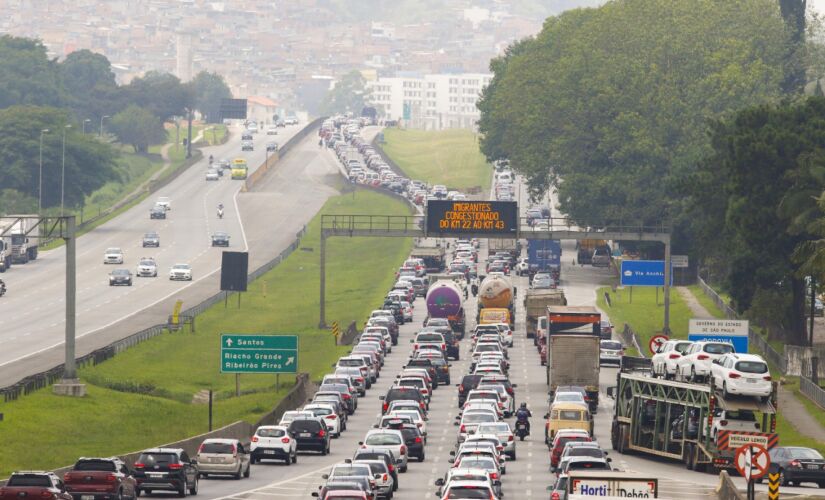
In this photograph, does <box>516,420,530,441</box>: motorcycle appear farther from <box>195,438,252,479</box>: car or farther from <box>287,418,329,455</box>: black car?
<box>195,438,252,479</box>: car

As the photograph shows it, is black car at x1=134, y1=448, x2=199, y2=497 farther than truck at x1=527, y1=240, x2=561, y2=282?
No

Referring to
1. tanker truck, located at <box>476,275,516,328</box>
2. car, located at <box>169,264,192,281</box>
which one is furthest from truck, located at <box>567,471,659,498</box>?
car, located at <box>169,264,192,281</box>

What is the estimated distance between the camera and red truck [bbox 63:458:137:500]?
43.9 meters

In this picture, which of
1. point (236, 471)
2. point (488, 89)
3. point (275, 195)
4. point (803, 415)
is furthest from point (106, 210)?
point (236, 471)

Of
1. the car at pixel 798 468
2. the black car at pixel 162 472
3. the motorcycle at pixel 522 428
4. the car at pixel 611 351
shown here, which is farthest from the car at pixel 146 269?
the car at pixel 798 468

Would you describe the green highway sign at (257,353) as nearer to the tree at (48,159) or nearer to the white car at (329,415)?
the white car at (329,415)

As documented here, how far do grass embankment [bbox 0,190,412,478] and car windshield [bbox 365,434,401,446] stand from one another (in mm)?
9188

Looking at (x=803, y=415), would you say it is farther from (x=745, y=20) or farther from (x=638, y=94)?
(x=745, y=20)

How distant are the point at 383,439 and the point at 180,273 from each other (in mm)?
77413

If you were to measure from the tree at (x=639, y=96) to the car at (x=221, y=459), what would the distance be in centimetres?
7197

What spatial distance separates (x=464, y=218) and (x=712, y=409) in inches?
2024

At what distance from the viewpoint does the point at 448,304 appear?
4060 inches

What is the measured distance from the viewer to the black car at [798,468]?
5153 cm

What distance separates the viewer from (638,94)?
449 ft
